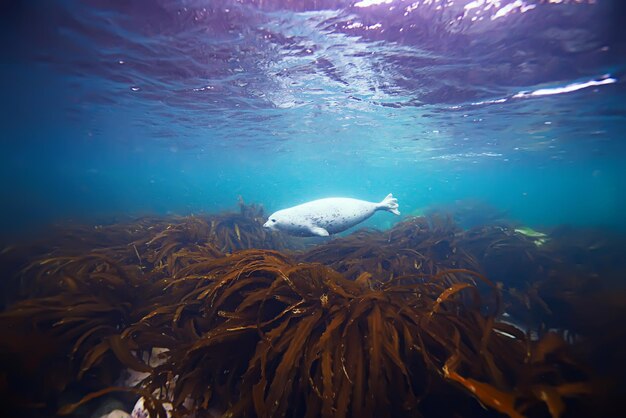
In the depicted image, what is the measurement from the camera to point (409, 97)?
12367mm

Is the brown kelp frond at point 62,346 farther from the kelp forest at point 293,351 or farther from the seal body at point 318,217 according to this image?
the seal body at point 318,217

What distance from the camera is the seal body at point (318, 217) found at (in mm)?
7238

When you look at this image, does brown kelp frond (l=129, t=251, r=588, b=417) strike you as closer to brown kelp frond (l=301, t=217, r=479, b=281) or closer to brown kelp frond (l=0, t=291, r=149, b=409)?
brown kelp frond (l=0, t=291, r=149, b=409)

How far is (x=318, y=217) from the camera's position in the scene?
7.42 meters

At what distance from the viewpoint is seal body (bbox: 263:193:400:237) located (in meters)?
7.24

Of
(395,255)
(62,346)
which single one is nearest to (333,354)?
(62,346)

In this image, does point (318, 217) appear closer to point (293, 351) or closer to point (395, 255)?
point (395, 255)

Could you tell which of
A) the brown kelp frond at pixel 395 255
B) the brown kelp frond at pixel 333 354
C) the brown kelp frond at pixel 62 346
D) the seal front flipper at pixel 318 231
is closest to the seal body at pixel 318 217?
the seal front flipper at pixel 318 231

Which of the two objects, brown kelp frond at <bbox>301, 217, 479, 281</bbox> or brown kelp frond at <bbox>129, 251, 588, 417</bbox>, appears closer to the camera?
brown kelp frond at <bbox>129, 251, 588, 417</bbox>

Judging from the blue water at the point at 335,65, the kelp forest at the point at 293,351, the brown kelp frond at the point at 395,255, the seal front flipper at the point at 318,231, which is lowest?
the brown kelp frond at the point at 395,255

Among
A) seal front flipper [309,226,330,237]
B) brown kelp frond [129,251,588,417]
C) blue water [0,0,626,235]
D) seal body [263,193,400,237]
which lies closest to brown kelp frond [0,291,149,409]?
brown kelp frond [129,251,588,417]

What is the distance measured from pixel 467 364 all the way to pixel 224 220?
904 cm

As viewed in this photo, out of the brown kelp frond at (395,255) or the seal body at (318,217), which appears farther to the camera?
the seal body at (318,217)

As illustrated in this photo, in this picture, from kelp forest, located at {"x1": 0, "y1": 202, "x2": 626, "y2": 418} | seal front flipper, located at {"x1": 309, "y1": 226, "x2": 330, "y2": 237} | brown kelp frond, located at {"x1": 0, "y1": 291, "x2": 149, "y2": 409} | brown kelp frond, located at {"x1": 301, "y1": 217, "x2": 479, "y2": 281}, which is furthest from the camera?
seal front flipper, located at {"x1": 309, "y1": 226, "x2": 330, "y2": 237}
